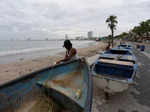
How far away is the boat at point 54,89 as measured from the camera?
211cm

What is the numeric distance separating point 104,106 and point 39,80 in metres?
2.09

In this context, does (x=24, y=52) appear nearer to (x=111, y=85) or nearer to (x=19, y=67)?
(x=19, y=67)

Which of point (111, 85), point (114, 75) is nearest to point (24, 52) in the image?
point (114, 75)

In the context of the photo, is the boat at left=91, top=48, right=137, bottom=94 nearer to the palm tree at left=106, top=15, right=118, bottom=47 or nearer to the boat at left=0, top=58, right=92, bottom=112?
the boat at left=0, top=58, right=92, bottom=112

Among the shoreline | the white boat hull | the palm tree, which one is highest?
the palm tree

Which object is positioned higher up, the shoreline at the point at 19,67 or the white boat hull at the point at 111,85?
the white boat hull at the point at 111,85

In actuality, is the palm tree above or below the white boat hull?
above

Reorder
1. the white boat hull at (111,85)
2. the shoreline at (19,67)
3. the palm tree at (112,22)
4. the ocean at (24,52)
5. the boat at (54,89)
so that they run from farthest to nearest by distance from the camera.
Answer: the palm tree at (112,22) → the ocean at (24,52) → the shoreline at (19,67) → the white boat hull at (111,85) → the boat at (54,89)

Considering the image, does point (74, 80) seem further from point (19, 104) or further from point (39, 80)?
point (19, 104)

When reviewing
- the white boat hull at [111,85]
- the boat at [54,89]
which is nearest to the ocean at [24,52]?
the boat at [54,89]

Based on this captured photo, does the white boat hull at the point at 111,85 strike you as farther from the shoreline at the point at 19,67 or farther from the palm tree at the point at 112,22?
the palm tree at the point at 112,22

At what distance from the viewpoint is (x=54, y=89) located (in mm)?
2520

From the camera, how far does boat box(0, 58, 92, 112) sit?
2111mm

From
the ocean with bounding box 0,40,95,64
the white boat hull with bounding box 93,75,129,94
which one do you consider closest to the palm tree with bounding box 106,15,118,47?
the ocean with bounding box 0,40,95,64
